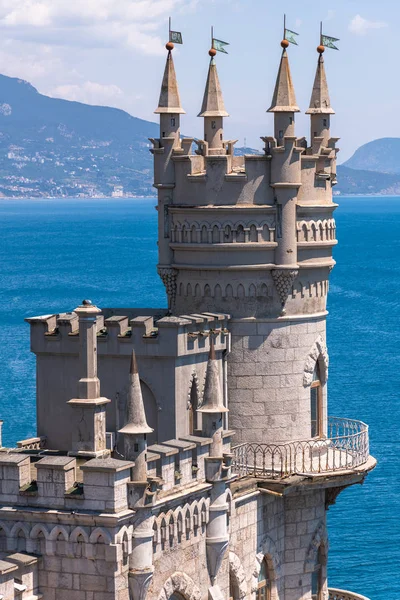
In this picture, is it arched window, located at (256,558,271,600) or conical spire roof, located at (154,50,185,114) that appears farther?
conical spire roof, located at (154,50,185,114)

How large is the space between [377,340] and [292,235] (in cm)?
9291

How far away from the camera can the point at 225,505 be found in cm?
3100

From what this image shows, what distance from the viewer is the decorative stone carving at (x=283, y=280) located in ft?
117

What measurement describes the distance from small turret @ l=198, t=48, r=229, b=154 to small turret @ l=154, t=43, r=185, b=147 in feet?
2.32

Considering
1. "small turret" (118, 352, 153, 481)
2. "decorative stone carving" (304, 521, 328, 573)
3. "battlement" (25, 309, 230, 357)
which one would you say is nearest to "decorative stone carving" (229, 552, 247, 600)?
"decorative stone carving" (304, 521, 328, 573)

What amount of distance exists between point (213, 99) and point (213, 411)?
912 cm

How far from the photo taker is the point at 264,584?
1410 inches

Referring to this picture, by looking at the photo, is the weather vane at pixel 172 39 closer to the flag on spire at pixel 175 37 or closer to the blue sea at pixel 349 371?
the flag on spire at pixel 175 37

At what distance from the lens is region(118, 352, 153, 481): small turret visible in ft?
89.7

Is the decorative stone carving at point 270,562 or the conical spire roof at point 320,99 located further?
the conical spire roof at point 320,99

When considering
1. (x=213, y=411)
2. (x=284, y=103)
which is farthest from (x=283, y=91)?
(x=213, y=411)

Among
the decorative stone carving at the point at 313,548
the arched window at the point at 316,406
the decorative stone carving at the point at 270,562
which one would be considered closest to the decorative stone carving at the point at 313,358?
the arched window at the point at 316,406

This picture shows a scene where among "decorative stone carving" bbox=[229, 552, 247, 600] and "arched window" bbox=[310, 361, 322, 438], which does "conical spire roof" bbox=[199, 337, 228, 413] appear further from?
"arched window" bbox=[310, 361, 322, 438]

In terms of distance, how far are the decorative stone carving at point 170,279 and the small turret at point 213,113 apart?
2833 millimetres
